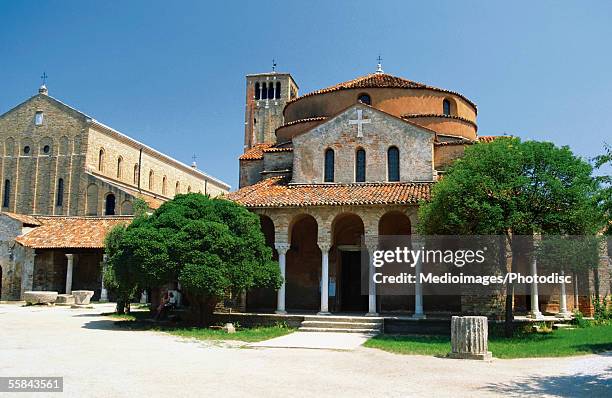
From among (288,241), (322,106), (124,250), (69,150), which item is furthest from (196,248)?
(69,150)

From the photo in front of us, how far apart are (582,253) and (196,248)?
12.4m

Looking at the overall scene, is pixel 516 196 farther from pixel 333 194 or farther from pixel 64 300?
pixel 64 300

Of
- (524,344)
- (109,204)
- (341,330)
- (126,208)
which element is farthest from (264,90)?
(524,344)

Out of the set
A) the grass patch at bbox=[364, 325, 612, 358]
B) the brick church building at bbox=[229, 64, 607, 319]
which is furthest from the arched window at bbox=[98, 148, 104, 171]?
the grass patch at bbox=[364, 325, 612, 358]

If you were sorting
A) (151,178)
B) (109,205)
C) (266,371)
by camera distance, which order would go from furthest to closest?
(151,178) → (109,205) → (266,371)

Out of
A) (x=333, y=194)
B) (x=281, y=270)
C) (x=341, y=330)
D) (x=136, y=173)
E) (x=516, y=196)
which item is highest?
(x=136, y=173)

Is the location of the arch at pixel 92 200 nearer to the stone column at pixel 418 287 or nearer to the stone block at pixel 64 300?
the stone block at pixel 64 300

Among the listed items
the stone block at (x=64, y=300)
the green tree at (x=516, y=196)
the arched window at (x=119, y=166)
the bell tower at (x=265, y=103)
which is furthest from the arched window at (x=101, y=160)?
the green tree at (x=516, y=196)

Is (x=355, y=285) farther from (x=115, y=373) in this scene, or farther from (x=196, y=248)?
(x=115, y=373)

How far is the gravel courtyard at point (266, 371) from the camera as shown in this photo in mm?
9180

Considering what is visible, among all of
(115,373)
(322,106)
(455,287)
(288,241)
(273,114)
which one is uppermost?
(273,114)

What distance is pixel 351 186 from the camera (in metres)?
23.6

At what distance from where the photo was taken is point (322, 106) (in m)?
28.0

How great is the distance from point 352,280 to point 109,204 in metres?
25.0
